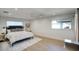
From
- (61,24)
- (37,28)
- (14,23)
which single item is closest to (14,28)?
(14,23)

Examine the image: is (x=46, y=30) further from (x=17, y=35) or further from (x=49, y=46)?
(x=17, y=35)

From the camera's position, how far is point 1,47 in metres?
1.77

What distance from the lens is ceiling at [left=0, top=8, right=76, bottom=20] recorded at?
1726mm

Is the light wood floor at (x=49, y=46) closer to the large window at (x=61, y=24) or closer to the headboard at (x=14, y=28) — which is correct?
the large window at (x=61, y=24)

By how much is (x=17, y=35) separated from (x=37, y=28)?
0.54 meters

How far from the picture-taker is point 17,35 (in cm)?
183

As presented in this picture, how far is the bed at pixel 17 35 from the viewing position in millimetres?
1780

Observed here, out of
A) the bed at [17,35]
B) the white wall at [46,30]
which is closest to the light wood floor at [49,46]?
the white wall at [46,30]

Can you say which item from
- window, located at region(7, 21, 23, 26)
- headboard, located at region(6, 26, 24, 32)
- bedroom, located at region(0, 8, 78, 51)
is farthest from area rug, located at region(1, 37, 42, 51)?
window, located at region(7, 21, 23, 26)
